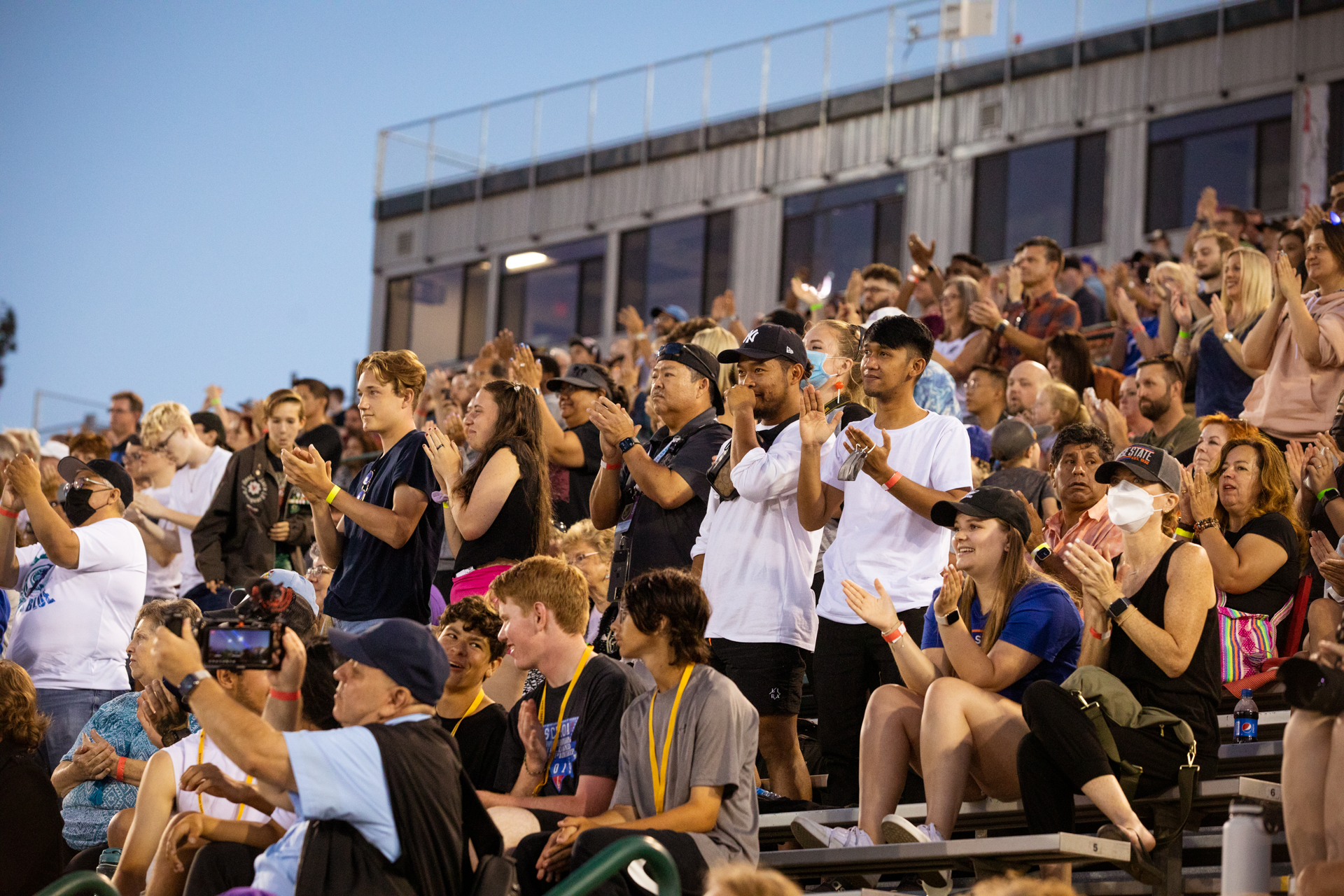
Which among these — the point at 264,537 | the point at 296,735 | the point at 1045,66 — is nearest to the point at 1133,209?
the point at 1045,66

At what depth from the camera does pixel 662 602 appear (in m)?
4.79

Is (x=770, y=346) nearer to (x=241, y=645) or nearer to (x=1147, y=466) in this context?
(x=1147, y=466)

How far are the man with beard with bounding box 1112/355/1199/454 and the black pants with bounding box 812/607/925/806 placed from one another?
295cm

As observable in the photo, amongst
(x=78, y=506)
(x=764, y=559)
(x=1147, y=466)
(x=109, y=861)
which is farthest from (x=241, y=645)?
(x=78, y=506)

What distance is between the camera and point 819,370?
734 centimetres

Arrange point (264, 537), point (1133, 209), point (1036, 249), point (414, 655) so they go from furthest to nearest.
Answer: point (1133, 209)
point (1036, 249)
point (264, 537)
point (414, 655)

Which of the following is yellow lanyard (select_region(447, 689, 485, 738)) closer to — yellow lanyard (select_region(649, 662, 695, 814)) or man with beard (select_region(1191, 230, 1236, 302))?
yellow lanyard (select_region(649, 662, 695, 814))

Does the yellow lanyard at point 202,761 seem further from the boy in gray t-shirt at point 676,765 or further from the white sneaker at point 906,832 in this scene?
the white sneaker at point 906,832

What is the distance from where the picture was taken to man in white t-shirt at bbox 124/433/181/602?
945cm

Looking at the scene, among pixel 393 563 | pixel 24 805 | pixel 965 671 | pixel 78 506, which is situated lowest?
pixel 24 805

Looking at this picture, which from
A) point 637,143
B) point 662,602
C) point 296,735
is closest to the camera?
point 296,735

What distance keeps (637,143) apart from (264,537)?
15.4 metres

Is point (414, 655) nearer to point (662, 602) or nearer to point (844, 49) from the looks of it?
point (662, 602)

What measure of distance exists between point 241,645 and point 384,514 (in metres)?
2.06
